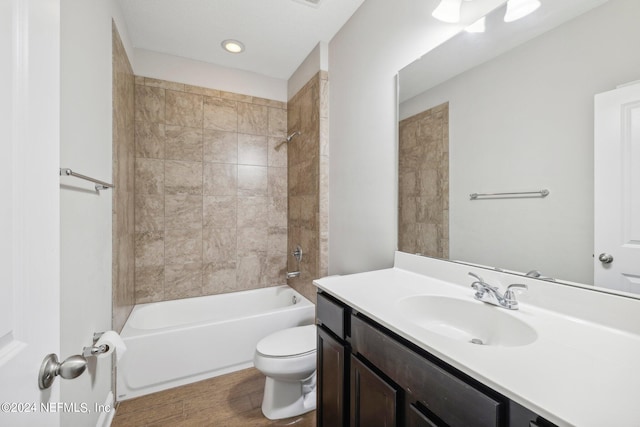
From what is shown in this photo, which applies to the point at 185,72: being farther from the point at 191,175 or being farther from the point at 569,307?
the point at 569,307

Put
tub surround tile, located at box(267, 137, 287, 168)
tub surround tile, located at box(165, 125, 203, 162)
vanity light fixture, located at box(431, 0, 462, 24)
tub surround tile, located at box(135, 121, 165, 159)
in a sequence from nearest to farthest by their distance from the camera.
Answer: vanity light fixture, located at box(431, 0, 462, 24) → tub surround tile, located at box(135, 121, 165, 159) → tub surround tile, located at box(165, 125, 203, 162) → tub surround tile, located at box(267, 137, 287, 168)

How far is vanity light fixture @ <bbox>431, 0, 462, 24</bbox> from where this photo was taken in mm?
1215

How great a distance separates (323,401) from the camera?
4.02 feet

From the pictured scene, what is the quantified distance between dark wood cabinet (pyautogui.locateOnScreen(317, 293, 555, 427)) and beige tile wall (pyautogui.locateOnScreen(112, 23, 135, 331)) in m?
1.40

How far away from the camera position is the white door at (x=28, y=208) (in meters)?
0.43

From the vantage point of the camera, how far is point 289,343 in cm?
165

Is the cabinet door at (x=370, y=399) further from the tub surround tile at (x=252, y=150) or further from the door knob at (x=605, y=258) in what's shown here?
the tub surround tile at (x=252, y=150)

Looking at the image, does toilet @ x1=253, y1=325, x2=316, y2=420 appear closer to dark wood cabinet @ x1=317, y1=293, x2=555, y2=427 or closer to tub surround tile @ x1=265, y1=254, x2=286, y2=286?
dark wood cabinet @ x1=317, y1=293, x2=555, y2=427

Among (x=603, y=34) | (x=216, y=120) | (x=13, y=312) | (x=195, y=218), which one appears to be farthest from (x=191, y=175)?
(x=603, y=34)

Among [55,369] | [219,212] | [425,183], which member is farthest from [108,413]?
[425,183]

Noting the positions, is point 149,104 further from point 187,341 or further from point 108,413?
point 108,413

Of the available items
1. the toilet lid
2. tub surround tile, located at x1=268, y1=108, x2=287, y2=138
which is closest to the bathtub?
the toilet lid

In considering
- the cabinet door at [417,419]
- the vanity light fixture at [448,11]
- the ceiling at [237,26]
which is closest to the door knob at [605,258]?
the cabinet door at [417,419]

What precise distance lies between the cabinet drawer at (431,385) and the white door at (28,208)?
82 centimetres
